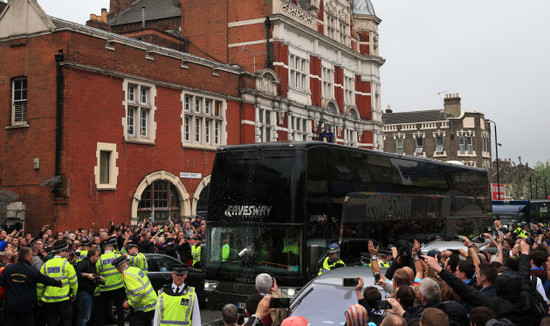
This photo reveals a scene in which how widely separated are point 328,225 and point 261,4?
25088 millimetres

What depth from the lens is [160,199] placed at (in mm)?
25703

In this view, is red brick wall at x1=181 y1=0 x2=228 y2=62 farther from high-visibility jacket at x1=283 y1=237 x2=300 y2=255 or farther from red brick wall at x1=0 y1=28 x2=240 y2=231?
high-visibility jacket at x1=283 y1=237 x2=300 y2=255

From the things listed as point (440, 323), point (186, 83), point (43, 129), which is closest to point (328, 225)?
point (440, 323)

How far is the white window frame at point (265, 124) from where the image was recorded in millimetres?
31922

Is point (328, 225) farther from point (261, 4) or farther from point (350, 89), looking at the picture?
point (350, 89)

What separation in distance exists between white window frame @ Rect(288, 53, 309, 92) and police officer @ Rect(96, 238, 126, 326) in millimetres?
25514

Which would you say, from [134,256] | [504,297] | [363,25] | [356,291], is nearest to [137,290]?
[134,256]

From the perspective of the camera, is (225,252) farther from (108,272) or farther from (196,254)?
(196,254)

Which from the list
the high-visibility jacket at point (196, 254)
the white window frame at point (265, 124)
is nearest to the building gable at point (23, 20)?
the high-visibility jacket at point (196, 254)

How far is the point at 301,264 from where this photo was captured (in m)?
11.3

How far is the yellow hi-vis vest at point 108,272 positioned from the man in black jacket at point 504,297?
6872 mm

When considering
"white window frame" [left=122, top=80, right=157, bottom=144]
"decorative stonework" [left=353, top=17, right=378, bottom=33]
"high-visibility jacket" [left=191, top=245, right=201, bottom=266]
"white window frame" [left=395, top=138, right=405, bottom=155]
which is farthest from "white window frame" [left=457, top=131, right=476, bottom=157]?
"high-visibility jacket" [left=191, top=245, right=201, bottom=266]

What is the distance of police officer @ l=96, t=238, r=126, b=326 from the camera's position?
1075 cm

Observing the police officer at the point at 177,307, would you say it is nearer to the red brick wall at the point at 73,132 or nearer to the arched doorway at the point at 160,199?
the red brick wall at the point at 73,132
